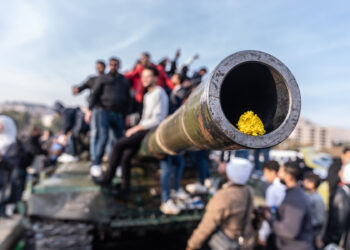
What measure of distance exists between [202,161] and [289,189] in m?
1.82

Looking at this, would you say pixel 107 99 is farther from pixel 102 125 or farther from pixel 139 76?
pixel 139 76

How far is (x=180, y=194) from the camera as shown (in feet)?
13.6

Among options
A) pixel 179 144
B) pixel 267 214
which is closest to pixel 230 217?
pixel 267 214

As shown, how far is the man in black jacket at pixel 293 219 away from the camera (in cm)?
277

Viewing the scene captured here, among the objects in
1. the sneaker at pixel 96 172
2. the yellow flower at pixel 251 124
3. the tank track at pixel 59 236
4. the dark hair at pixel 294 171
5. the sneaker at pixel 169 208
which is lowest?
the tank track at pixel 59 236

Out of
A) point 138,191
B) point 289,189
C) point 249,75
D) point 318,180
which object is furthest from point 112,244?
point 249,75

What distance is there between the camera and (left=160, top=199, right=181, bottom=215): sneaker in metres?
3.65

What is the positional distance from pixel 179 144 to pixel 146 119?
5.65ft

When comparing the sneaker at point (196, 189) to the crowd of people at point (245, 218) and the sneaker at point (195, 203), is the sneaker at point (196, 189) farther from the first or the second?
the crowd of people at point (245, 218)

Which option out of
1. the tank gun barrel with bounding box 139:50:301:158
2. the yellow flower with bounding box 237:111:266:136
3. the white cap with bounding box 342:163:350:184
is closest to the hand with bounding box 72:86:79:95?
the tank gun barrel with bounding box 139:50:301:158

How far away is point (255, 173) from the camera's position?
6.16 metres

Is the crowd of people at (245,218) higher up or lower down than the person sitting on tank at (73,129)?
lower down

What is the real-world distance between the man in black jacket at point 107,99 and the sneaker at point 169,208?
1440 mm

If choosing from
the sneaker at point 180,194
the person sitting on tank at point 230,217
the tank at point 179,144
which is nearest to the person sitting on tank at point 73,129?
the tank at point 179,144
